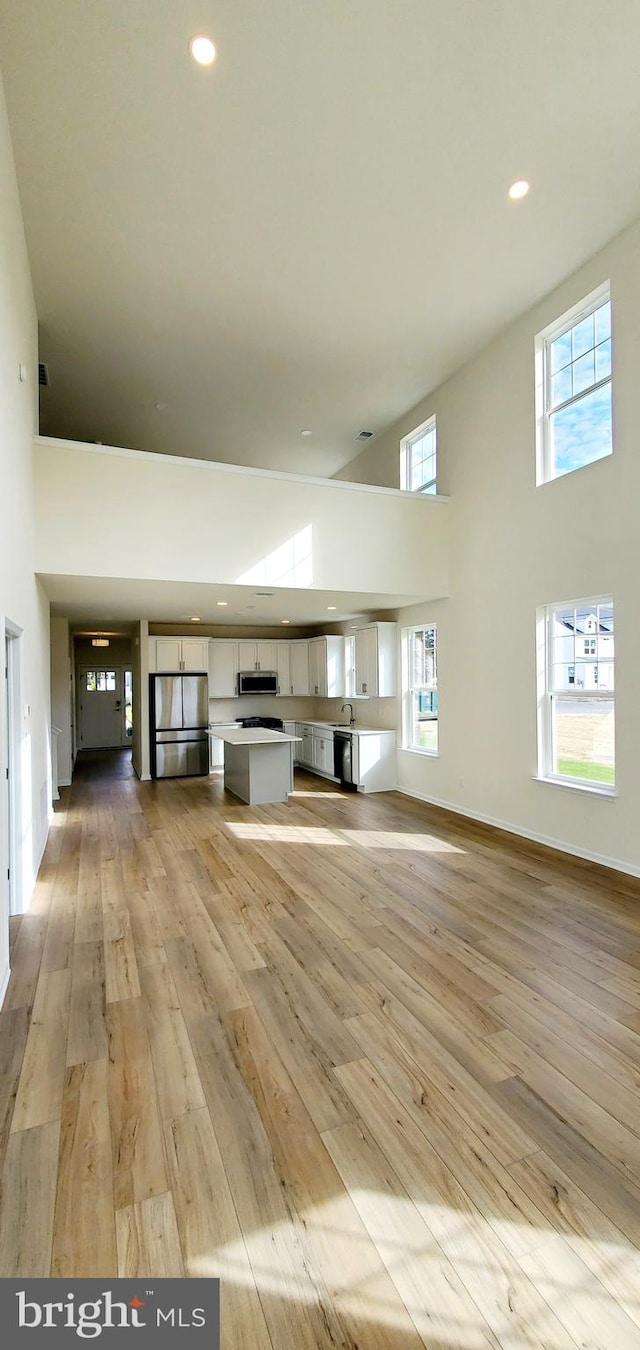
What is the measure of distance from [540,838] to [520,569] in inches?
96.2

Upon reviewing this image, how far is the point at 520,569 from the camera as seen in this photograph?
5297 millimetres

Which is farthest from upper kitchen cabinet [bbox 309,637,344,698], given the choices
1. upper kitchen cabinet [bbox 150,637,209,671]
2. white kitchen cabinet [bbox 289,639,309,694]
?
upper kitchen cabinet [bbox 150,637,209,671]

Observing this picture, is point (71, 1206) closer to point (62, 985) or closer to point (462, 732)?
point (62, 985)

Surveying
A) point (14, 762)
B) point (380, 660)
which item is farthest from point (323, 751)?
→ point (14, 762)

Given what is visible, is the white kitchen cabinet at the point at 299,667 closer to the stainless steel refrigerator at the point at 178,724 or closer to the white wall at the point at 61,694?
the stainless steel refrigerator at the point at 178,724

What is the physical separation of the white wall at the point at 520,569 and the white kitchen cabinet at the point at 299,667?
3.10m

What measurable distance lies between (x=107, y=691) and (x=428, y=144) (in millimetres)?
11458

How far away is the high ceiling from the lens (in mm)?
2850

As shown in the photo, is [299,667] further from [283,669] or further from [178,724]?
[178,724]

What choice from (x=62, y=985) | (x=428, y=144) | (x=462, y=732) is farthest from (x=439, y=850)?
(x=428, y=144)

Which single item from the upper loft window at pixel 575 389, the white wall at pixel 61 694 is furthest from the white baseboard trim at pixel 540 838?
the white wall at pixel 61 694

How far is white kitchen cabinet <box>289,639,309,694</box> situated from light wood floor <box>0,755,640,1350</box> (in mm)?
6060

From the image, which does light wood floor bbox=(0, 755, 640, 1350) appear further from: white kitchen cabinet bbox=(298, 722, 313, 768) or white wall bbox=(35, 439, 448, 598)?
white kitchen cabinet bbox=(298, 722, 313, 768)

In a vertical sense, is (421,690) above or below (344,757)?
above
